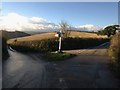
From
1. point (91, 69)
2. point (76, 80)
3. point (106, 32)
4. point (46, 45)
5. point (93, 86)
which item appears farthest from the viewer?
point (106, 32)

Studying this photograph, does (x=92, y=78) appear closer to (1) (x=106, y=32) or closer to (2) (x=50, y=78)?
(2) (x=50, y=78)

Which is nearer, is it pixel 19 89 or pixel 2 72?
pixel 19 89

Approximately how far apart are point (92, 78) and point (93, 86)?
1710 mm

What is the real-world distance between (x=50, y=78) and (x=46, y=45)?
18.3m

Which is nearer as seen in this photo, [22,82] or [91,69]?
[22,82]

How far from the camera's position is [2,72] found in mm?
13141

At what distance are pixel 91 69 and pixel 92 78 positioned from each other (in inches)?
103

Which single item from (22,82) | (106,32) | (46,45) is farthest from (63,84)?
(106,32)

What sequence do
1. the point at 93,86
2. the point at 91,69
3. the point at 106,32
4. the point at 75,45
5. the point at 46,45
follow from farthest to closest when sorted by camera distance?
1. the point at 106,32
2. the point at 75,45
3. the point at 46,45
4. the point at 91,69
5. the point at 93,86

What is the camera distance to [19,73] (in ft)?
43.3

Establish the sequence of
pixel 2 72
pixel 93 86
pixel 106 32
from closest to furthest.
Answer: pixel 93 86 → pixel 2 72 → pixel 106 32

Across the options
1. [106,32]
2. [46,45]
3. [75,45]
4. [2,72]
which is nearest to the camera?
[2,72]

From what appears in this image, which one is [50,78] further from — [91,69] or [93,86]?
[91,69]

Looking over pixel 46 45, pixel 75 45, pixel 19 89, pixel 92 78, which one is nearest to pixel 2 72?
pixel 19 89
